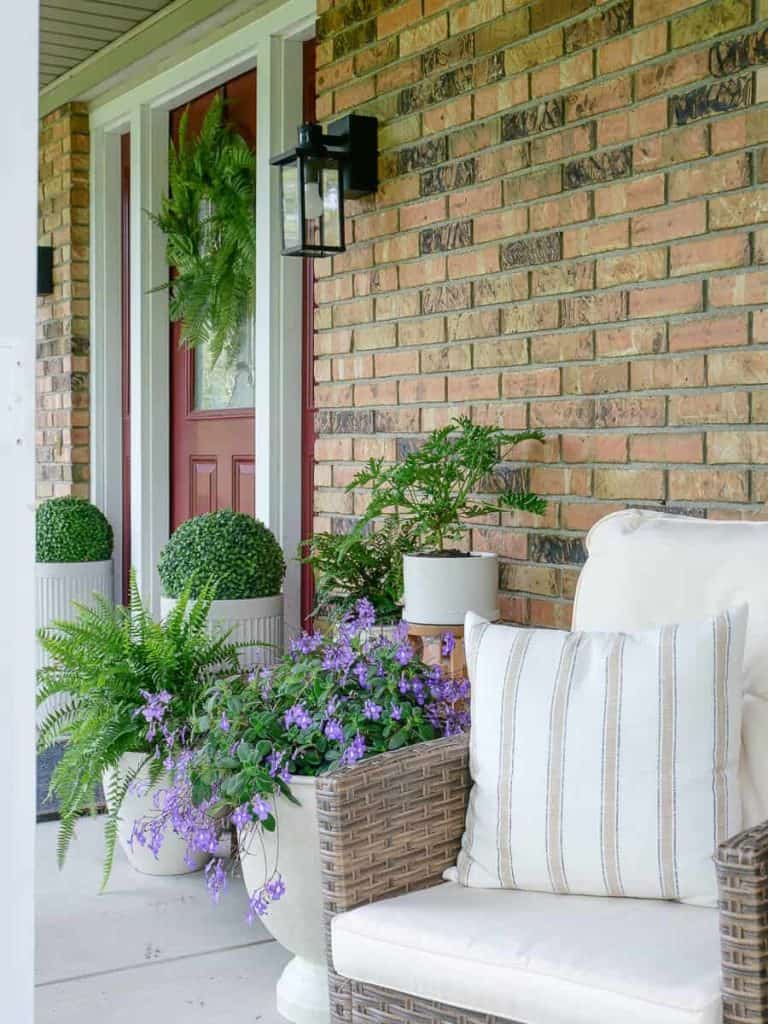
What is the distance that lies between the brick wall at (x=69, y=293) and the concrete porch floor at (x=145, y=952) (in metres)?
2.79

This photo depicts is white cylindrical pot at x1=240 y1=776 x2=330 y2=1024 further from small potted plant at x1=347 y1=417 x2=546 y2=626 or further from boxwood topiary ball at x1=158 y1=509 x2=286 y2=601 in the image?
boxwood topiary ball at x1=158 y1=509 x2=286 y2=601

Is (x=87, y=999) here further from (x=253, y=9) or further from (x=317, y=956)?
(x=253, y=9)

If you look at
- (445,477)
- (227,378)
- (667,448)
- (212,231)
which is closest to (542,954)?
(667,448)

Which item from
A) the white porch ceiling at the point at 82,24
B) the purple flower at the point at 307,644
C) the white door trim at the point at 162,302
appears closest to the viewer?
the purple flower at the point at 307,644

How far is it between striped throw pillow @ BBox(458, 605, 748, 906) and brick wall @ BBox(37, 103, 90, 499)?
390cm

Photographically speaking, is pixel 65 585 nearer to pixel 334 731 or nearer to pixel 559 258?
pixel 559 258

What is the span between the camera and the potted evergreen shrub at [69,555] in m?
4.67

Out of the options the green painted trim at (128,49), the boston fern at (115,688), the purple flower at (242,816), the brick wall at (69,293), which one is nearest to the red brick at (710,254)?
the boston fern at (115,688)

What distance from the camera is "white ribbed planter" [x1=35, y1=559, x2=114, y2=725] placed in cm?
463

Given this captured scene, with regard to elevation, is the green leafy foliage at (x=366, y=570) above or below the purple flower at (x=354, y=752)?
above

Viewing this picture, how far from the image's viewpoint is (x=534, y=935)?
1529 millimetres

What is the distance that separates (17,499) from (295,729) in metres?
1.37

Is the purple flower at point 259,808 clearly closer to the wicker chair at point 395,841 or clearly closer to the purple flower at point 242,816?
the purple flower at point 242,816

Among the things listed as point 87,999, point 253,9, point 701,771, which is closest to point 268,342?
point 253,9
